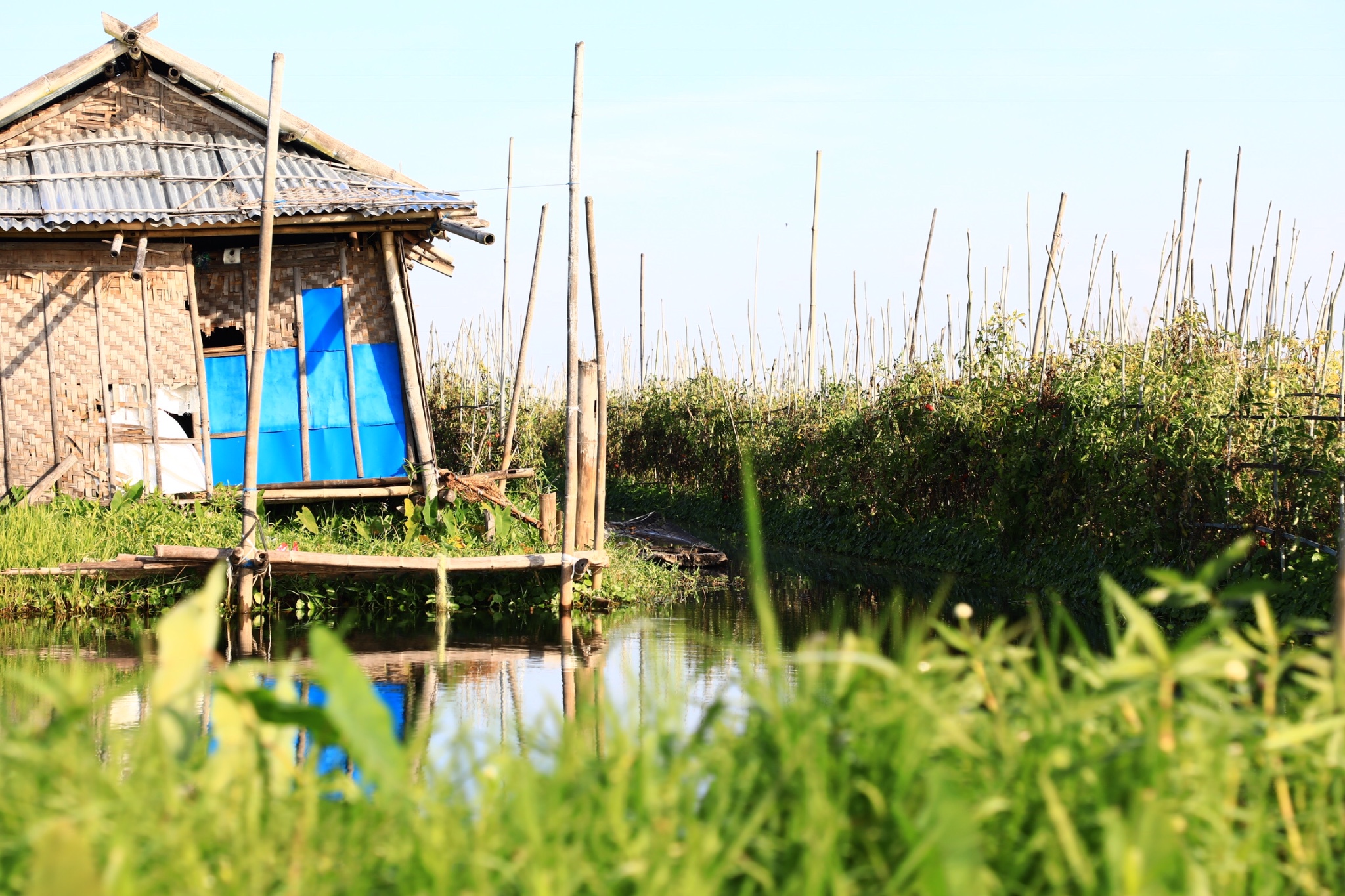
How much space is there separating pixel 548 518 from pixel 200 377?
3.21 meters

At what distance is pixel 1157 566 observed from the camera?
869 cm

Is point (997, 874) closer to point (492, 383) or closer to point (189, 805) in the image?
point (189, 805)

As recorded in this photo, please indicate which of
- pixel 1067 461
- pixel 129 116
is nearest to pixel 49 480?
pixel 129 116

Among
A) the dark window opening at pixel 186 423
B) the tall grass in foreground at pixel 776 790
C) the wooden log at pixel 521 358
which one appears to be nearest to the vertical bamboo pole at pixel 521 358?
the wooden log at pixel 521 358

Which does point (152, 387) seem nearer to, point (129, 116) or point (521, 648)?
point (129, 116)

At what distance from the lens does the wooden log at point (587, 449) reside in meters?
9.01

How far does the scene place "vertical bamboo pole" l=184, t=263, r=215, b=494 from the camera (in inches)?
400

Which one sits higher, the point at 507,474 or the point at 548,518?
the point at 507,474

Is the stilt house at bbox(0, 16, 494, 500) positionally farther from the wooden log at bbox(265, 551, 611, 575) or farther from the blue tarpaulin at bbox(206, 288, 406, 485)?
the wooden log at bbox(265, 551, 611, 575)

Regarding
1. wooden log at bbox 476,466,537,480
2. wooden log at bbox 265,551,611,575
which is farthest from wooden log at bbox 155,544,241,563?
wooden log at bbox 476,466,537,480

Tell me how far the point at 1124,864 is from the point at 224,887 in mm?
1093

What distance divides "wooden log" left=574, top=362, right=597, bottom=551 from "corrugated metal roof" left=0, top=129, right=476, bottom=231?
208 cm

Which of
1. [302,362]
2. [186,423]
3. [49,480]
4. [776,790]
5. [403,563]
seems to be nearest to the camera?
[776,790]

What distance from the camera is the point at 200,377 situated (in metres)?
10.2
